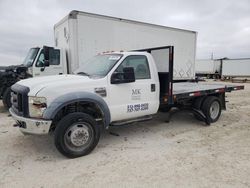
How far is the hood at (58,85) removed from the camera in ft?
13.1

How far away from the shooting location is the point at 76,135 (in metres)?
4.21

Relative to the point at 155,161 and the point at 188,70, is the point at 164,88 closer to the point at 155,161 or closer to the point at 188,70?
the point at 155,161

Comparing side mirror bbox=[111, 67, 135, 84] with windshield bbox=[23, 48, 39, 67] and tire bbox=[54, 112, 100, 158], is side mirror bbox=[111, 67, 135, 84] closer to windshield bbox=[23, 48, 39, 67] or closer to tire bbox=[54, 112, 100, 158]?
tire bbox=[54, 112, 100, 158]

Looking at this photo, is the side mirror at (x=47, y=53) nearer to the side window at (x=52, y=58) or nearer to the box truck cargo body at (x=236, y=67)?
the side window at (x=52, y=58)

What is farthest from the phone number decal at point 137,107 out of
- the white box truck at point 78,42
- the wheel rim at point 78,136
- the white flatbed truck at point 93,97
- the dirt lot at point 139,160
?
the white box truck at point 78,42

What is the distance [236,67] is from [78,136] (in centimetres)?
3153

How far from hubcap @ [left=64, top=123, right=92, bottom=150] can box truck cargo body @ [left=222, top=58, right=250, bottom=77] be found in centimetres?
3074

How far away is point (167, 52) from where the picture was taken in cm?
555

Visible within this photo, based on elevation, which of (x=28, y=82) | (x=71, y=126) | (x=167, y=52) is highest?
(x=167, y=52)

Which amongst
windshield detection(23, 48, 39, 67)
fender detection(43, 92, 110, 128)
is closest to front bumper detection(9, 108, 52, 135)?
fender detection(43, 92, 110, 128)

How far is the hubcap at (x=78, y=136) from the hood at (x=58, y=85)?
0.67 m

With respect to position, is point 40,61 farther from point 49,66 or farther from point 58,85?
point 58,85

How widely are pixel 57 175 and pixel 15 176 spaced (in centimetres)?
64

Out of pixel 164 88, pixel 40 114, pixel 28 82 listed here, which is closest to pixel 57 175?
pixel 40 114
